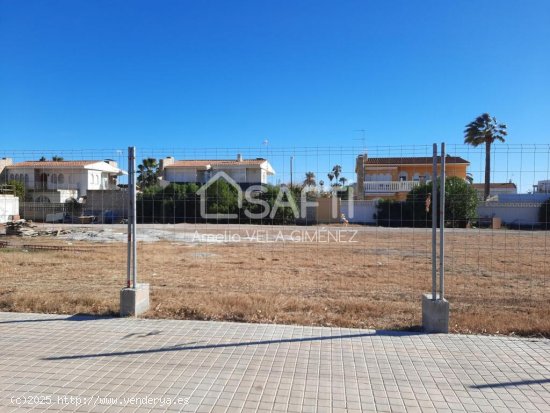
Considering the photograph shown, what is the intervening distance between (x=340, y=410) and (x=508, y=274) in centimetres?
1003

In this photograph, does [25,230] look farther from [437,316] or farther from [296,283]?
[437,316]

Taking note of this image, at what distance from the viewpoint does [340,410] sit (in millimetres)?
3129

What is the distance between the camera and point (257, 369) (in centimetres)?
387

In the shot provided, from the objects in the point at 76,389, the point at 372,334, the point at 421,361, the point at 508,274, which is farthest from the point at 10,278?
the point at 508,274

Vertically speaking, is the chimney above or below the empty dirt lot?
above

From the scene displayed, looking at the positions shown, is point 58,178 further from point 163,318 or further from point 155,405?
point 155,405

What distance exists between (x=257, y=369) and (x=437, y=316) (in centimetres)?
242

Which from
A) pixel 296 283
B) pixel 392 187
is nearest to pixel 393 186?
pixel 392 187

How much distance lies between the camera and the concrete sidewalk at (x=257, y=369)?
3.25 metres

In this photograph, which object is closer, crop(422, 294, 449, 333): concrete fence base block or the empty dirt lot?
crop(422, 294, 449, 333): concrete fence base block

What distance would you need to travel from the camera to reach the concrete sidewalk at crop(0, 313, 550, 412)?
10.7 feet

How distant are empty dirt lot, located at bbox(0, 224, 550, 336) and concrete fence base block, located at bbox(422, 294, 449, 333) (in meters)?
0.29

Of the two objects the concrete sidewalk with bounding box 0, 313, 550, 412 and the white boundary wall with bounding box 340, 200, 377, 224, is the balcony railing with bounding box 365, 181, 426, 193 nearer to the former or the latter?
the white boundary wall with bounding box 340, 200, 377, 224

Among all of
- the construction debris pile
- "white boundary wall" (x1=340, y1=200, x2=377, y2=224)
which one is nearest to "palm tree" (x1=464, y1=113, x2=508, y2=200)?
"white boundary wall" (x1=340, y1=200, x2=377, y2=224)
